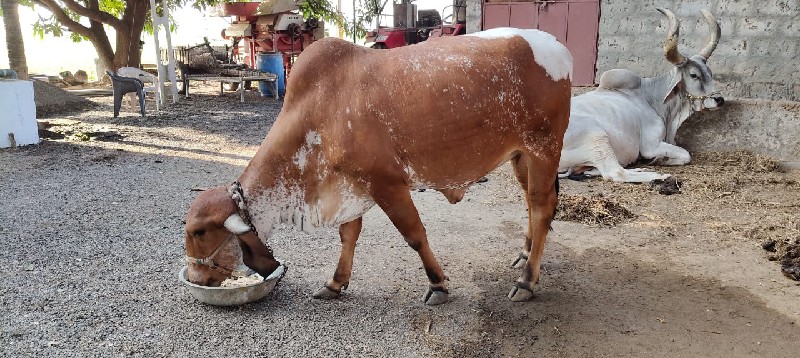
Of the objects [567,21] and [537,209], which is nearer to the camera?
[537,209]

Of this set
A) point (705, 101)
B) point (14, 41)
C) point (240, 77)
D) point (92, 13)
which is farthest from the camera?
point (92, 13)

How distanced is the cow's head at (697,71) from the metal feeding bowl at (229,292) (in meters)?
5.33

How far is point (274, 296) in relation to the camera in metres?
3.66

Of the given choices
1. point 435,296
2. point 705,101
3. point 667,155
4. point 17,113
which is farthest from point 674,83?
point 17,113

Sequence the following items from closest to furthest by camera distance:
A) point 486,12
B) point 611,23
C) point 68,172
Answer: point 68,172 → point 611,23 → point 486,12

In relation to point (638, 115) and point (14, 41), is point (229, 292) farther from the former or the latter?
point (14, 41)

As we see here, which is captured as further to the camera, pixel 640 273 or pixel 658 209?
pixel 658 209

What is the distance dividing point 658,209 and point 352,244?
119 inches

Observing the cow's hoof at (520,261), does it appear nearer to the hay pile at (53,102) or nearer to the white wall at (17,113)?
the white wall at (17,113)

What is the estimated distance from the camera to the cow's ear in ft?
22.9

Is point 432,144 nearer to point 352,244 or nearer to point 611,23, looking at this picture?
point 352,244

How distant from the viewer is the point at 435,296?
140 inches

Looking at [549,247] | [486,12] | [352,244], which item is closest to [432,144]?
[352,244]

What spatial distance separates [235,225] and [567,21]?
6.83 metres
